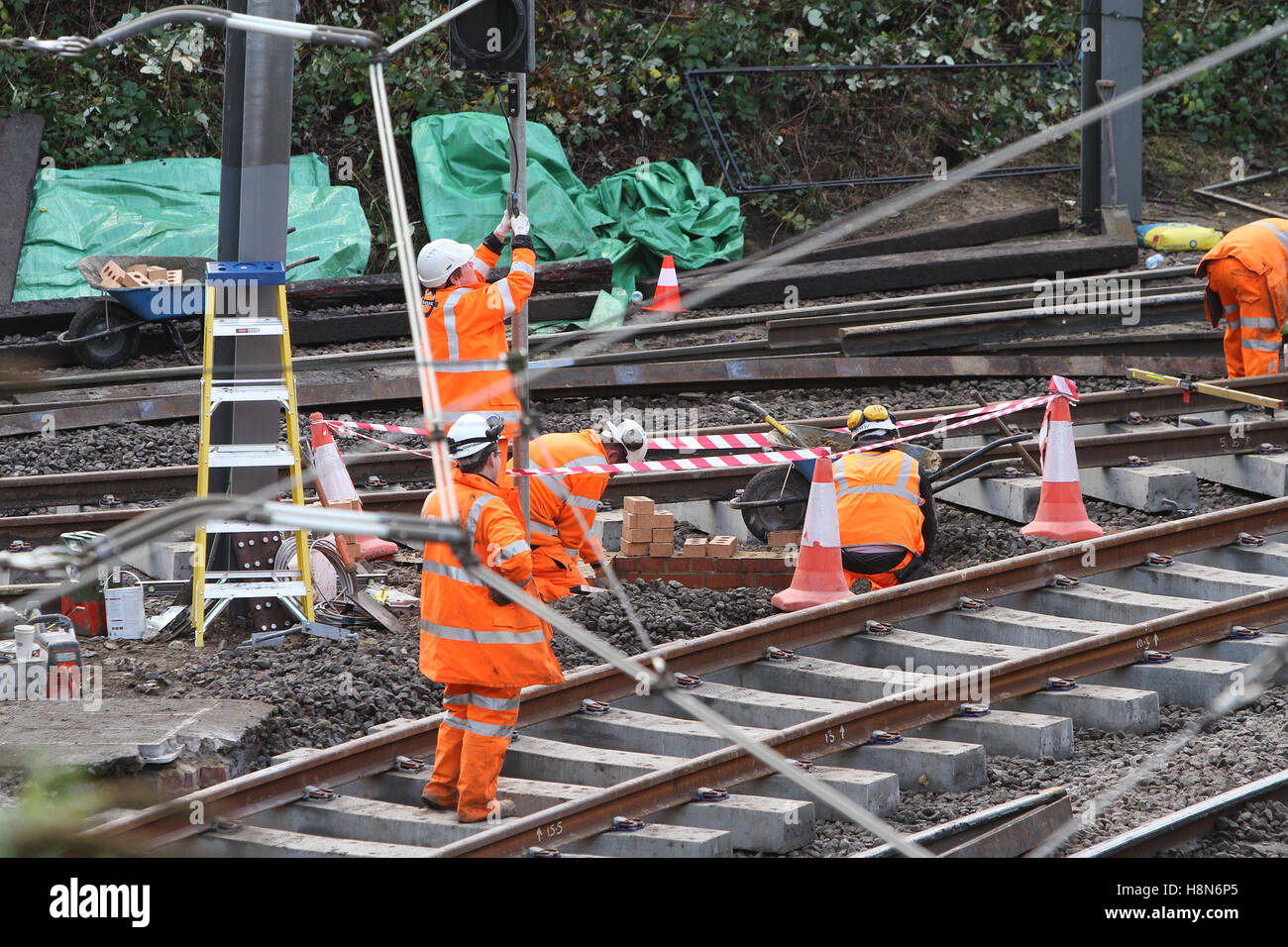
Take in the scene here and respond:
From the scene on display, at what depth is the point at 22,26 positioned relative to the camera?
17781 mm

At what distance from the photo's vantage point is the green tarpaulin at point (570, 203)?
50.9 feet

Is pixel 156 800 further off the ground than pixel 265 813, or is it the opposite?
pixel 156 800

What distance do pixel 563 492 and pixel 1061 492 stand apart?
2.98 meters

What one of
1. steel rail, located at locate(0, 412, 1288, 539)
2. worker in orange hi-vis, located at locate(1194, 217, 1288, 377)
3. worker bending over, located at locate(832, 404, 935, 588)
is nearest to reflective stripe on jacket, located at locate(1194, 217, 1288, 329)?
worker in orange hi-vis, located at locate(1194, 217, 1288, 377)

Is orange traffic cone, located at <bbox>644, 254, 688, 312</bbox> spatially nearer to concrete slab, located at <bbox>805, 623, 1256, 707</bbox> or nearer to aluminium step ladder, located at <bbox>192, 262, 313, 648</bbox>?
aluminium step ladder, located at <bbox>192, 262, 313, 648</bbox>

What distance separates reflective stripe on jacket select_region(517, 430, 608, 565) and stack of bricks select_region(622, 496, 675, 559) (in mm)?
235

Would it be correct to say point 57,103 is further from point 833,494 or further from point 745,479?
point 833,494

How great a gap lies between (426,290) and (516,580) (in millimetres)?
3714

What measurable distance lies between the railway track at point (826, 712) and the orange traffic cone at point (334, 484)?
2.61 meters

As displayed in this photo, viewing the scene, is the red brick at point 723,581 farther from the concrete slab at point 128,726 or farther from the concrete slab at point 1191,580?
the concrete slab at point 128,726

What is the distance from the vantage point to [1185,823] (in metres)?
5.29

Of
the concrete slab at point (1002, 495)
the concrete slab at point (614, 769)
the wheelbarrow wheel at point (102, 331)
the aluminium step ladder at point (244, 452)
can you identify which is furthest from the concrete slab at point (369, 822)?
the wheelbarrow wheel at point (102, 331)

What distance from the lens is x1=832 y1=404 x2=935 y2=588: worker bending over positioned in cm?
806
